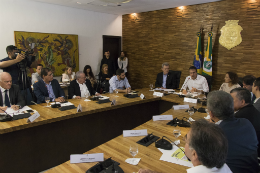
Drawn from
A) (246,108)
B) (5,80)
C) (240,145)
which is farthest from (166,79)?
(240,145)

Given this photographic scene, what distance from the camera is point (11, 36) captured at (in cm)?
546

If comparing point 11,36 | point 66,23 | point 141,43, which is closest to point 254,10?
point 141,43

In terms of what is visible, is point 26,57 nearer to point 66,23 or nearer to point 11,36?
point 11,36

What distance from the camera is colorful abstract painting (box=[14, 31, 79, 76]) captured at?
18.7 ft

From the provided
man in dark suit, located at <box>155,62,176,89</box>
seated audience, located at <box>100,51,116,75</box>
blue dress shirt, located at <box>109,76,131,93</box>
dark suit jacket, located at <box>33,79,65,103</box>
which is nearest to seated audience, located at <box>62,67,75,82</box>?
seated audience, located at <box>100,51,116,75</box>

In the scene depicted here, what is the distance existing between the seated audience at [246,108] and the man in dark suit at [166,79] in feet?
9.21

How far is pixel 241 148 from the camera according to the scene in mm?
1422

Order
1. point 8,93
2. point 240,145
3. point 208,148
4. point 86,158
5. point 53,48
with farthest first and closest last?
point 53,48 < point 8,93 < point 86,158 < point 240,145 < point 208,148

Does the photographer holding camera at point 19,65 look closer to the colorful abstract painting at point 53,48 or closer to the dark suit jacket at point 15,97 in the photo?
the dark suit jacket at point 15,97

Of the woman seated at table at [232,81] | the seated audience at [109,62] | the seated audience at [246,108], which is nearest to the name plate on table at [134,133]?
the seated audience at [246,108]

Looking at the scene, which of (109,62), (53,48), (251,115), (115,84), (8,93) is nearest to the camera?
(251,115)

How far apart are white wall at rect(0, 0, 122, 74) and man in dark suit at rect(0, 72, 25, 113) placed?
2.97m

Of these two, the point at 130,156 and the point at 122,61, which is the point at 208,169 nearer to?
the point at 130,156

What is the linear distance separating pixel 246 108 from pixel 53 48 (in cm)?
588
